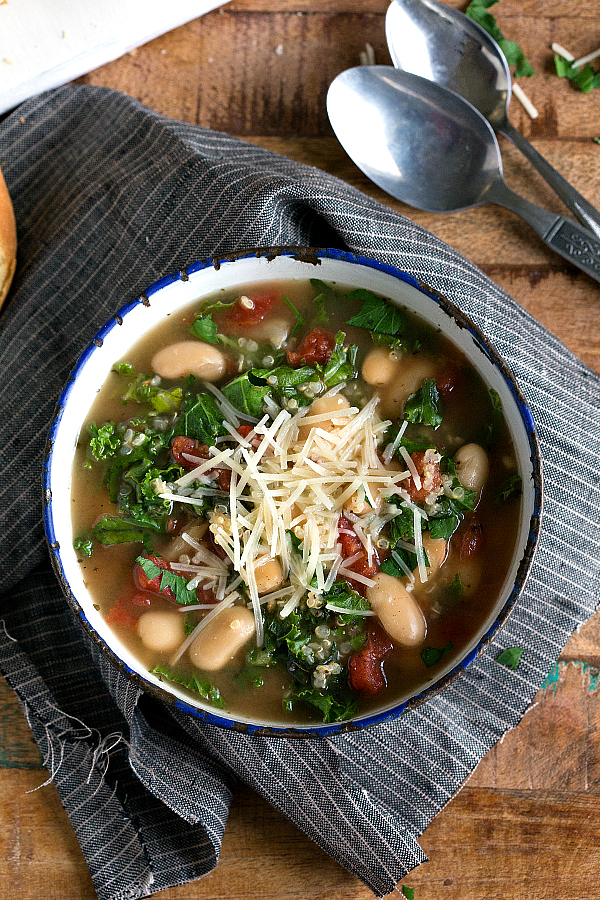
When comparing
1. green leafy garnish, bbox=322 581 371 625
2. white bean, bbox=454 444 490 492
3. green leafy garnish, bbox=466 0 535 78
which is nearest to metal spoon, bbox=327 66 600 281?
green leafy garnish, bbox=466 0 535 78

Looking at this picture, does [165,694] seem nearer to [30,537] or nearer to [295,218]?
[30,537]

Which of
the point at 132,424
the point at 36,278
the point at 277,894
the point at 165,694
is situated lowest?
the point at 277,894

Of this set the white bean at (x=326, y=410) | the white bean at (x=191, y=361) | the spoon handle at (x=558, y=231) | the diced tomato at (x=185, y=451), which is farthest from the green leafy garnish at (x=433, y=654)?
the spoon handle at (x=558, y=231)

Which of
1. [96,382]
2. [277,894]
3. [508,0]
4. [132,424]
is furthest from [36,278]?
[277,894]

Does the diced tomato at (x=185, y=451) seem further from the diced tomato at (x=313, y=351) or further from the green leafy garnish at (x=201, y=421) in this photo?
the diced tomato at (x=313, y=351)

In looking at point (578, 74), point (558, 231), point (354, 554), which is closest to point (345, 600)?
point (354, 554)
